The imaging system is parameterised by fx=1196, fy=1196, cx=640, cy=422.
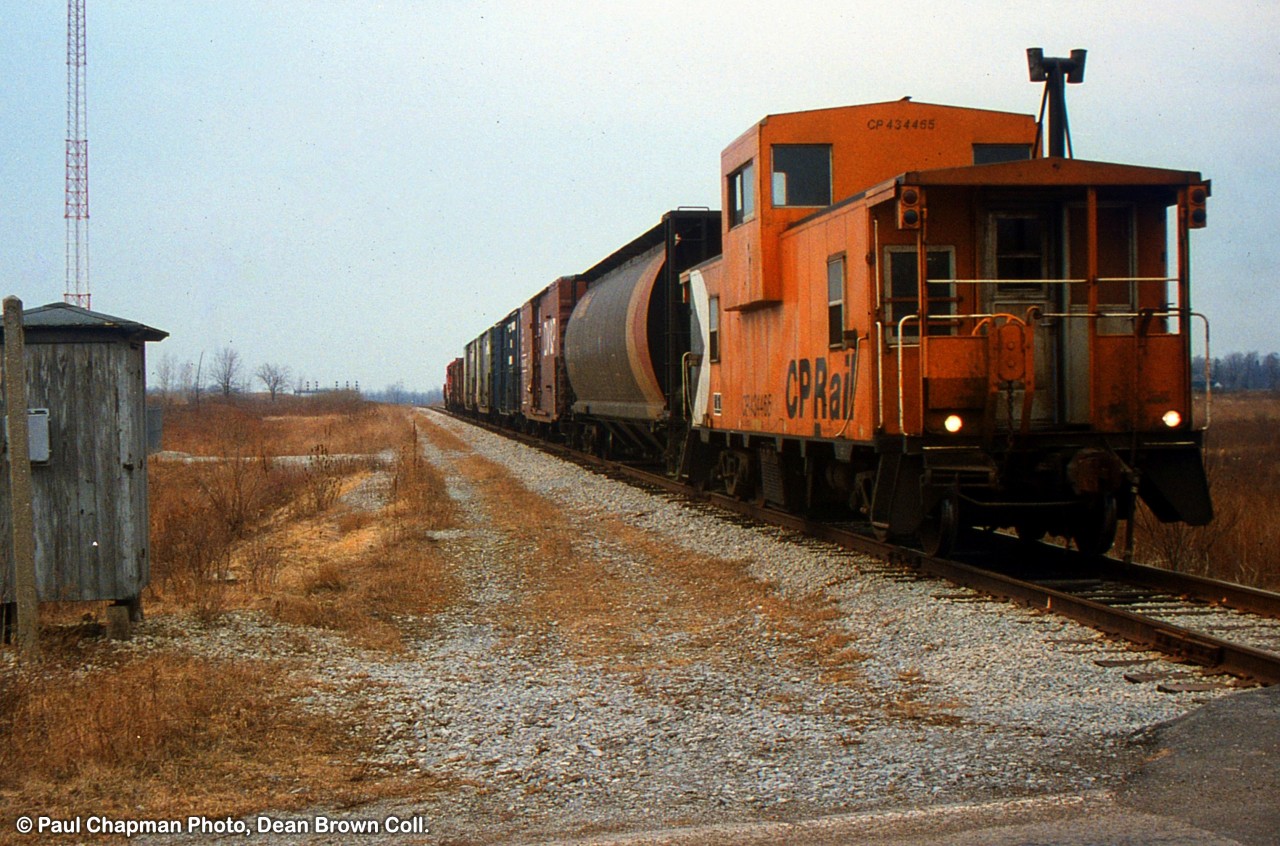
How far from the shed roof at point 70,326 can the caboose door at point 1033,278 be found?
6526 millimetres

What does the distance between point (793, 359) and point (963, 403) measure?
10.4 feet

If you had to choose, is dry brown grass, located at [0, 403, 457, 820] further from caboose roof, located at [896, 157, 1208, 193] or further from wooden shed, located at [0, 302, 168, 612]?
caboose roof, located at [896, 157, 1208, 193]

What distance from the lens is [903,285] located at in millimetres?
9805

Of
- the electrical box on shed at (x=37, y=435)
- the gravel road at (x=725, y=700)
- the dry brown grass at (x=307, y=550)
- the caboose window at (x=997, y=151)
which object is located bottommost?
the gravel road at (x=725, y=700)

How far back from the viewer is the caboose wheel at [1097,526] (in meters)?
9.43

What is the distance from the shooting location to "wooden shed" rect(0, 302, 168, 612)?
291 inches

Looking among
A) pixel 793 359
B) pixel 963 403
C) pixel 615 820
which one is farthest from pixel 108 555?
pixel 793 359

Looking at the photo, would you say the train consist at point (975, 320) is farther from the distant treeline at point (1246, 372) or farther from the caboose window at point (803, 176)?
the distant treeline at point (1246, 372)

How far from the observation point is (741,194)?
13500mm

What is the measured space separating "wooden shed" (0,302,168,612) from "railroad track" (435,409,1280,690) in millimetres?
6075

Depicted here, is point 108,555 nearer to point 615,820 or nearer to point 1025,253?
point 615,820

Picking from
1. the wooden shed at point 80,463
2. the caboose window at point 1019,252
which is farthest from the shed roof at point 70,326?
the caboose window at point 1019,252

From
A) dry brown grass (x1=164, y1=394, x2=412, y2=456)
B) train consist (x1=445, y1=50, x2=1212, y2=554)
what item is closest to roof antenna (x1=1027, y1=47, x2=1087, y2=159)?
train consist (x1=445, y1=50, x2=1212, y2=554)

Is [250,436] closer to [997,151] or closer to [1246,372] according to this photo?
[997,151]
